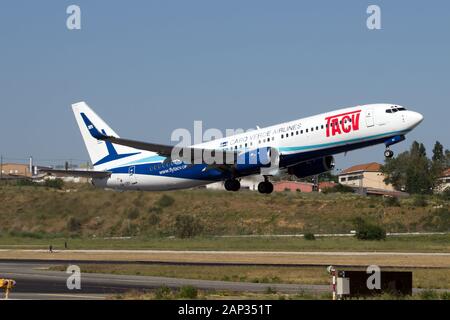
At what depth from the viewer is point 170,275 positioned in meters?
49.9

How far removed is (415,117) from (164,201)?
4425 centimetres

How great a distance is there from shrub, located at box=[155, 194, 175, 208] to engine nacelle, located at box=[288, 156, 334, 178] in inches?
1264

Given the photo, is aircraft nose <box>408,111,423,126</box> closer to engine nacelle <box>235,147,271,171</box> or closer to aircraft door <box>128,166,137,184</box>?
engine nacelle <box>235,147,271,171</box>

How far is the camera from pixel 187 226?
9544 cm

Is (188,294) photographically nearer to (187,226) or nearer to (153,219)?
(187,226)

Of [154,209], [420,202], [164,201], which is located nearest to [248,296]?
[154,209]

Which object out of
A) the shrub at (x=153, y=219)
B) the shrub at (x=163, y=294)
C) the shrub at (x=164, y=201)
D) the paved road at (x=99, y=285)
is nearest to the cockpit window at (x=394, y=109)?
the paved road at (x=99, y=285)

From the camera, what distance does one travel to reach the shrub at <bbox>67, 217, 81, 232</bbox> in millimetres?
94500

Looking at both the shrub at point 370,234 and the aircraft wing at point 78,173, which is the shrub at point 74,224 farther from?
the shrub at point 370,234

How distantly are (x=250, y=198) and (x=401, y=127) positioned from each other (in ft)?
177

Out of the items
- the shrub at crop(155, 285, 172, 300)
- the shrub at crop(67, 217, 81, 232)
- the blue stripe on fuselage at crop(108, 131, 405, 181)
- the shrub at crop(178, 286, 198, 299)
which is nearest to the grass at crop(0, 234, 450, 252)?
the shrub at crop(67, 217, 81, 232)

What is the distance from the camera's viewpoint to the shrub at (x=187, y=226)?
94.1m

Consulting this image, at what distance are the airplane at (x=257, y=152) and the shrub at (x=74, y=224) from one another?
17352 millimetres
